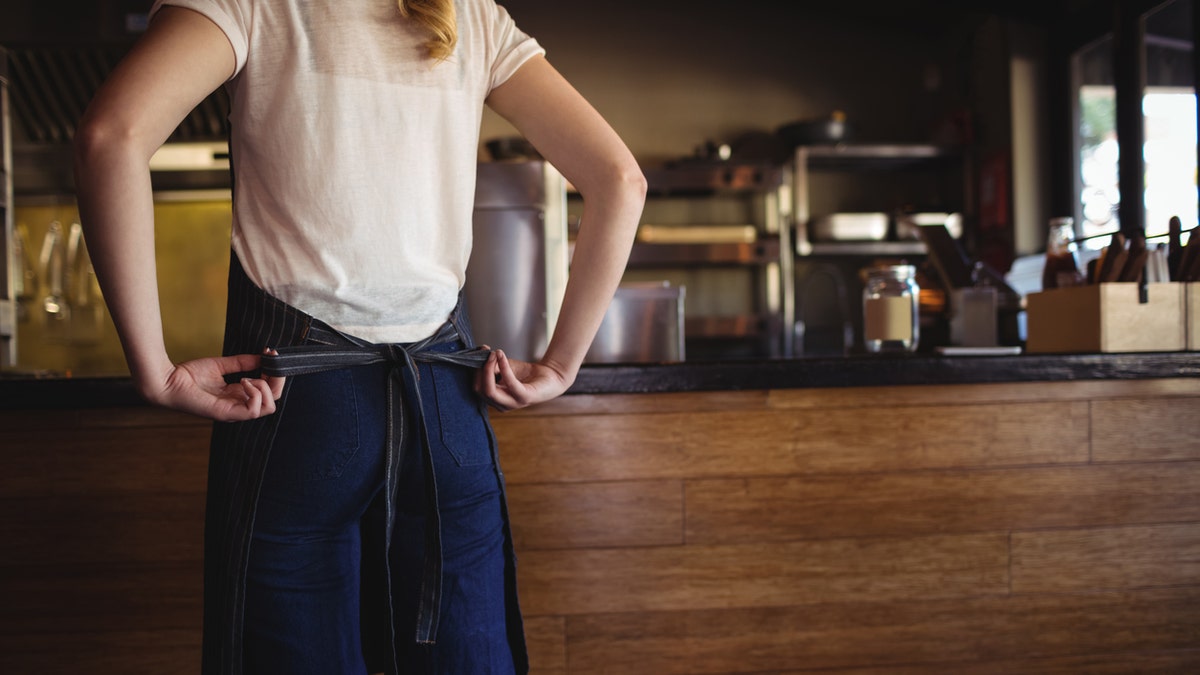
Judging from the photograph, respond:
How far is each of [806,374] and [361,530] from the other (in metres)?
0.91

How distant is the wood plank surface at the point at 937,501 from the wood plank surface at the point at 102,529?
850 mm

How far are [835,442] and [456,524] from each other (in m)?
0.91

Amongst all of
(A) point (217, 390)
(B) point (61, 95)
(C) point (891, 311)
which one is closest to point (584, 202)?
(A) point (217, 390)

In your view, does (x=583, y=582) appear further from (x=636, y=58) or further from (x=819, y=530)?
(x=636, y=58)

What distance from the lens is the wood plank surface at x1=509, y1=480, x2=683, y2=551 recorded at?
1.54 m

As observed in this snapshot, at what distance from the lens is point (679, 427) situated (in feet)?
5.15

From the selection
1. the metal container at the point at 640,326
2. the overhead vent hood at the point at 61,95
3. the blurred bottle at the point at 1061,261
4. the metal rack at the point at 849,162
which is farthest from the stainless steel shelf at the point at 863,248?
the overhead vent hood at the point at 61,95

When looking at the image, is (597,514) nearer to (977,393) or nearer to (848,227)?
(977,393)

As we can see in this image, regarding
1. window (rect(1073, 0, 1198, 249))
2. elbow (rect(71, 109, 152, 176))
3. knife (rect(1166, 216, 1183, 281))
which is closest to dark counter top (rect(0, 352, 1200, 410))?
knife (rect(1166, 216, 1183, 281))

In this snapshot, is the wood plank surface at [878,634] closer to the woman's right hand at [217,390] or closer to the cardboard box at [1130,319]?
the cardboard box at [1130,319]

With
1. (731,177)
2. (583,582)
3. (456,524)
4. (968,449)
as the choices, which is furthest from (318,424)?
(731,177)

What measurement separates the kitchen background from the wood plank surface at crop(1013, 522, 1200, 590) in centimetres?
252

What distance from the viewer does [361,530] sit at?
0.91 m

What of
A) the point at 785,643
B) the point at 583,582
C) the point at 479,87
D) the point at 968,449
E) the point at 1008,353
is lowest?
the point at 785,643
